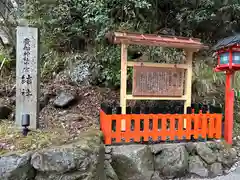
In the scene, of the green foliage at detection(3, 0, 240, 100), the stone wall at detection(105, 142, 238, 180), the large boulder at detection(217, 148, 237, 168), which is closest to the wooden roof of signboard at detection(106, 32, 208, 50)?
the green foliage at detection(3, 0, 240, 100)

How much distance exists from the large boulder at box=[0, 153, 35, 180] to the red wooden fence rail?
1.48 m

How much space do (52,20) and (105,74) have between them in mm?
2550

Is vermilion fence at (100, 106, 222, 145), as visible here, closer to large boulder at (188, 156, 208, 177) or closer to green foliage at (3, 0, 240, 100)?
large boulder at (188, 156, 208, 177)

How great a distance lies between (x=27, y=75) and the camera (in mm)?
3818

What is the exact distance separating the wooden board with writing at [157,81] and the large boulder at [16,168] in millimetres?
2293

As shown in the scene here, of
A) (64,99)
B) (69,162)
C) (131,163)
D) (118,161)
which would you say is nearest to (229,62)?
(131,163)

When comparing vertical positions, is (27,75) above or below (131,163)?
above

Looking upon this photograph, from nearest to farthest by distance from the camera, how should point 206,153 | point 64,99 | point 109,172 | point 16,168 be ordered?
point 16,168 → point 109,172 → point 206,153 → point 64,99

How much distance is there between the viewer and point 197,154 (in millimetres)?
4285

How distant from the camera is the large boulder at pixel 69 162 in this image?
2939 mm

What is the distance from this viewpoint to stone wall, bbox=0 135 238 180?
2926mm

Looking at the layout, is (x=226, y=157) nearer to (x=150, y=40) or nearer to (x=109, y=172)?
(x=109, y=172)

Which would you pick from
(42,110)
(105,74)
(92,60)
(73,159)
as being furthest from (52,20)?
(73,159)

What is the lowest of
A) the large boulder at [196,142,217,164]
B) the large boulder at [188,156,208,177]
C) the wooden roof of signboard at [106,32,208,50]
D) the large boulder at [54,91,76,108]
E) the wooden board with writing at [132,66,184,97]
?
the large boulder at [188,156,208,177]
